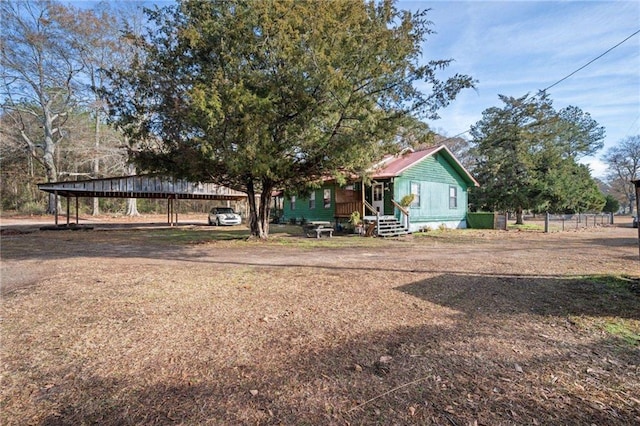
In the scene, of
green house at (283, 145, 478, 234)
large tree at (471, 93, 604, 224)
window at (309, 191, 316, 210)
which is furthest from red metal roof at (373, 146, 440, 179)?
large tree at (471, 93, 604, 224)

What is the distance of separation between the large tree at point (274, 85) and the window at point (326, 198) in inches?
335

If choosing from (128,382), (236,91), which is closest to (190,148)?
(236,91)

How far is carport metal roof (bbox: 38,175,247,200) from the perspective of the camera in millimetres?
19594

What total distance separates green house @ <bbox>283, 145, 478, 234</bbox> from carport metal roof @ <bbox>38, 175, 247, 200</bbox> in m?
6.68

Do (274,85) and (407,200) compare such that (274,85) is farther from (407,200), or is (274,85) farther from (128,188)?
(128,188)

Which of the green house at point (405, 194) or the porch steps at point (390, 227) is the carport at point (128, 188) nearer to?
the green house at point (405, 194)

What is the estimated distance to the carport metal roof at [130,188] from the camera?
19.6 meters

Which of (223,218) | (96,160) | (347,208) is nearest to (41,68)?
(96,160)

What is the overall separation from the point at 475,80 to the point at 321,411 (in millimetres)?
9972

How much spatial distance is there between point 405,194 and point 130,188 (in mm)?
16570

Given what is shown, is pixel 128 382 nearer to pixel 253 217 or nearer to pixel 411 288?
pixel 411 288

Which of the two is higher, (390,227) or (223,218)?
(223,218)

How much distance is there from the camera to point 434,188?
1995 cm

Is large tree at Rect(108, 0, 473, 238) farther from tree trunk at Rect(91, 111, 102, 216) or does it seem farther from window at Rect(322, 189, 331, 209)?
tree trunk at Rect(91, 111, 102, 216)
